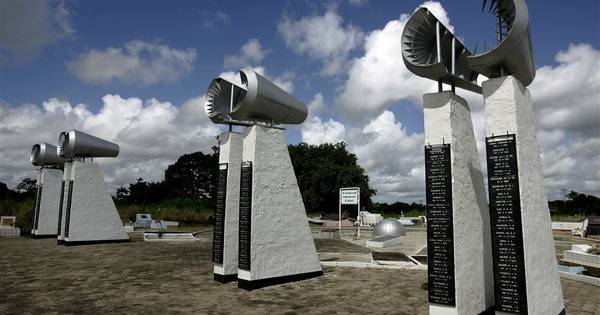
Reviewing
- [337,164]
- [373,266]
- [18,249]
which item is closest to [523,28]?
[373,266]

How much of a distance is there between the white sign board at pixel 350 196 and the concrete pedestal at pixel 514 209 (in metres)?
16.2

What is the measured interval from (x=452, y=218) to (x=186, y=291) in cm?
581

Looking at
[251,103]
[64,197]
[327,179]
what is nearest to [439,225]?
[251,103]

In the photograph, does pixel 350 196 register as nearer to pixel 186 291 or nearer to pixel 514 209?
pixel 186 291

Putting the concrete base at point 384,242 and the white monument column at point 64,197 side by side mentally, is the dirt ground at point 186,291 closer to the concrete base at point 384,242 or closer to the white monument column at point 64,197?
the white monument column at point 64,197

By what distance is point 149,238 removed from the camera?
20.3m

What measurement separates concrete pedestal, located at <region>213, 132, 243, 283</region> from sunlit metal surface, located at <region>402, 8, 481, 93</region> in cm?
518

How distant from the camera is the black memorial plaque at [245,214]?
893cm

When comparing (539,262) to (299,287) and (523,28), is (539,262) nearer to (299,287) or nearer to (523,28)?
(523,28)

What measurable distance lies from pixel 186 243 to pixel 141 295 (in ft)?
38.4

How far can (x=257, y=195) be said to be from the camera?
9.18 metres

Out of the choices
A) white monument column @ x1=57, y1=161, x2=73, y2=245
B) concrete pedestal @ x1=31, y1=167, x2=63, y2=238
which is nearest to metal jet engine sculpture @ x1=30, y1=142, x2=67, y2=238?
concrete pedestal @ x1=31, y1=167, x2=63, y2=238

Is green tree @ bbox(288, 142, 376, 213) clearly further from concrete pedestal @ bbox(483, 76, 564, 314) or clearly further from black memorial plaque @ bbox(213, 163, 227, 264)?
concrete pedestal @ bbox(483, 76, 564, 314)

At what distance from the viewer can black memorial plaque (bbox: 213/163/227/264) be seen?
32.1ft
